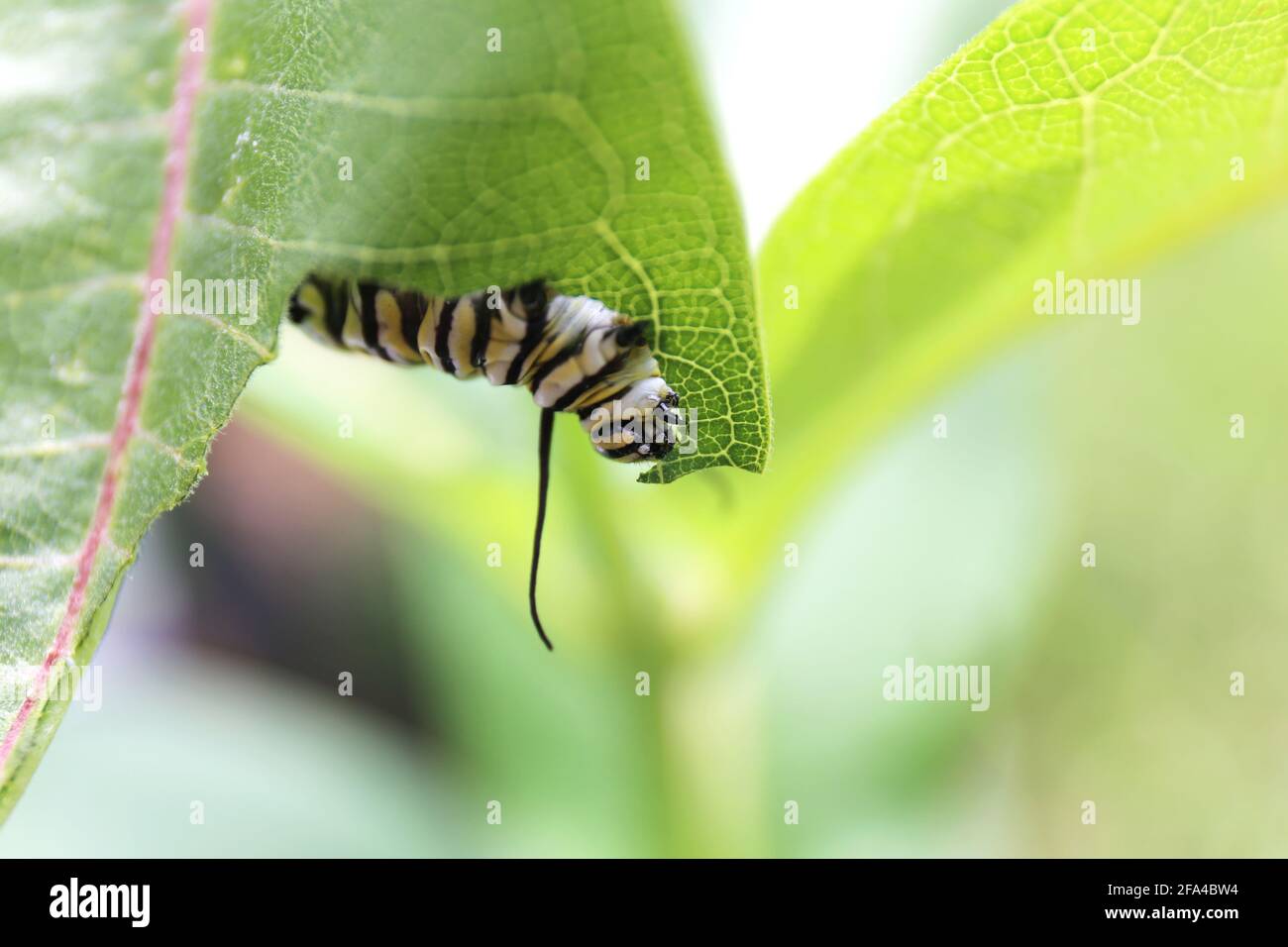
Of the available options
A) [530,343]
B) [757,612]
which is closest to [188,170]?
[530,343]

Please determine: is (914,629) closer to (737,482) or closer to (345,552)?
(737,482)

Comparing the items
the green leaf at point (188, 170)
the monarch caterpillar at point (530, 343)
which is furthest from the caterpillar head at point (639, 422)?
the green leaf at point (188, 170)

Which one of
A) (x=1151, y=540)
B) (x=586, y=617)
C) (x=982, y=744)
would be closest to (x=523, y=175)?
(x=586, y=617)

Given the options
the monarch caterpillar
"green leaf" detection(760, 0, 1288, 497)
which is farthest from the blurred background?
the monarch caterpillar

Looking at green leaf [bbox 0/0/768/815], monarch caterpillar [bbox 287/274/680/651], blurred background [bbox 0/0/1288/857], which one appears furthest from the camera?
blurred background [bbox 0/0/1288/857]

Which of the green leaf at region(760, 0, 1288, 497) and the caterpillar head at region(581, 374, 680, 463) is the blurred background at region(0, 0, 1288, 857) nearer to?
the green leaf at region(760, 0, 1288, 497)

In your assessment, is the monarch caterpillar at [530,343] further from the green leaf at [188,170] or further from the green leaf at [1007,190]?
the green leaf at [1007,190]
